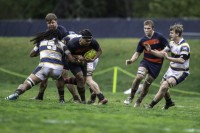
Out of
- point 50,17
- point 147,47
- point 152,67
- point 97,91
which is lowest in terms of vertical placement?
point 97,91

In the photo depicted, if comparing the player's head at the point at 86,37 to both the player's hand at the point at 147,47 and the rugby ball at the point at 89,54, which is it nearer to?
the rugby ball at the point at 89,54

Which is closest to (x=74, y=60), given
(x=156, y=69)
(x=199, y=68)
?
(x=156, y=69)

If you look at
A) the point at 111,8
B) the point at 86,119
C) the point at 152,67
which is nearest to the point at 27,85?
the point at 152,67

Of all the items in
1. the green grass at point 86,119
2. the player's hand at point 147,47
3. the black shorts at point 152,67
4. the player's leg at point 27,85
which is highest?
the player's hand at point 147,47

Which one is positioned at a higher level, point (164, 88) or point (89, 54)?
point (89, 54)

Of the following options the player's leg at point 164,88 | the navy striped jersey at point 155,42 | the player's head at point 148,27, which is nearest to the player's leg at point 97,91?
the player's leg at point 164,88

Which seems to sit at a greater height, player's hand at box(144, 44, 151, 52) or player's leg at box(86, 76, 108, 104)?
player's hand at box(144, 44, 151, 52)

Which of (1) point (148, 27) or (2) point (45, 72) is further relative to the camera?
(1) point (148, 27)

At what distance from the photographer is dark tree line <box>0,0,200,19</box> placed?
195 ft

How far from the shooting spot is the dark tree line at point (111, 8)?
195ft

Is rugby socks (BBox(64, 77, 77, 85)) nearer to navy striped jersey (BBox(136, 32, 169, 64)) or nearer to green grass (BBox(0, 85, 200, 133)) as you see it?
green grass (BBox(0, 85, 200, 133))

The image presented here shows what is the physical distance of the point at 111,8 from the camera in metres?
64.2

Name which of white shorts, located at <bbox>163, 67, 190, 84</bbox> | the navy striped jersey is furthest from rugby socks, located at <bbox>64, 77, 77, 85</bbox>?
white shorts, located at <bbox>163, 67, 190, 84</bbox>

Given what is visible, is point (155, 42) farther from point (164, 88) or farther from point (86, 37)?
point (86, 37)
